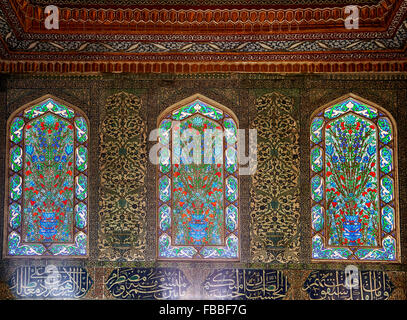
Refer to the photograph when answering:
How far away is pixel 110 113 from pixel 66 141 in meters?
0.66

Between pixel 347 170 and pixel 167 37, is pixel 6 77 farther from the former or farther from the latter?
pixel 347 170

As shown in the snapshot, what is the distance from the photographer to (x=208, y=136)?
19.1 ft

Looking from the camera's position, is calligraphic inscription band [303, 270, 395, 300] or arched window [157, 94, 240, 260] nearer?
calligraphic inscription band [303, 270, 395, 300]

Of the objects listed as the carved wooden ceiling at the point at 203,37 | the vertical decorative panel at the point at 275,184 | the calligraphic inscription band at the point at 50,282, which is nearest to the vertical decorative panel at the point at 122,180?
the calligraphic inscription band at the point at 50,282

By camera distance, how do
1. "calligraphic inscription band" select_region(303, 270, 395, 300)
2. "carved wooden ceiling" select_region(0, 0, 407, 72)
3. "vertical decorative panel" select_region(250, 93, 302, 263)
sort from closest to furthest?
"carved wooden ceiling" select_region(0, 0, 407, 72), "calligraphic inscription band" select_region(303, 270, 395, 300), "vertical decorative panel" select_region(250, 93, 302, 263)

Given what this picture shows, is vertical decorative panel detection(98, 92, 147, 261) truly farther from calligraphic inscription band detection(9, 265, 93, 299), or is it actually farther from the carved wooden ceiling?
the carved wooden ceiling

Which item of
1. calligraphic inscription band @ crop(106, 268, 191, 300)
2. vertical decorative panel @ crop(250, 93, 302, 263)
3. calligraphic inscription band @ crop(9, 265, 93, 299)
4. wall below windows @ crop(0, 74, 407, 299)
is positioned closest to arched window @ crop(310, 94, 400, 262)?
wall below windows @ crop(0, 74, 407, 299)

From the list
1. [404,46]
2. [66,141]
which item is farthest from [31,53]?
[404,46]

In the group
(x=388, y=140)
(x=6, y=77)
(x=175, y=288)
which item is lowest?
(x=175, y=288)

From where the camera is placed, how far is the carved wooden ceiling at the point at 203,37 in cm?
509

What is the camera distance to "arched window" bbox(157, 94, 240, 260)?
18.5ft

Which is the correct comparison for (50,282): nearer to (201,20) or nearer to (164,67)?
(164,67)

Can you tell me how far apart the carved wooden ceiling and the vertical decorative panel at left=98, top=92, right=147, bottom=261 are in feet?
1.88

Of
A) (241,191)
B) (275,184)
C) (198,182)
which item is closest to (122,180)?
(198,182)
